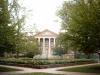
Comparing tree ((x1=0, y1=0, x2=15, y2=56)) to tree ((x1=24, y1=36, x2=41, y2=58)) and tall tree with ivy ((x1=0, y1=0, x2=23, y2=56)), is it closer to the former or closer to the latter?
tall tree with ivy ((x1=0, y1=0, x2=23, y2=56))

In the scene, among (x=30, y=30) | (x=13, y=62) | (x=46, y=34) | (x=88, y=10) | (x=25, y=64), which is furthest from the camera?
(x=46, y=34)

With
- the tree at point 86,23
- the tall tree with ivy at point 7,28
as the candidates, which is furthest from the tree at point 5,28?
the tree at point 86,23

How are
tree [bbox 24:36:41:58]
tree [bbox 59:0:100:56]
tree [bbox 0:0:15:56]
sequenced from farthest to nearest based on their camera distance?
tree [bbox 24:36:41:58], tree [bbox 0:0:15:56], tree [bbox 59:0:100:56]

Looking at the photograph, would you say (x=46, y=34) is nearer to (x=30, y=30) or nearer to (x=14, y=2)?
(x=30, y=30)

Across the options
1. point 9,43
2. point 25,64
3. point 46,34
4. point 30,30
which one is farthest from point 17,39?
point 46,34

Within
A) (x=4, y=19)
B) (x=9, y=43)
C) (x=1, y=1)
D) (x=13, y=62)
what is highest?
(x=1, y=1)

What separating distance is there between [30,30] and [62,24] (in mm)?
7257

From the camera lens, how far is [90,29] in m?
23.7

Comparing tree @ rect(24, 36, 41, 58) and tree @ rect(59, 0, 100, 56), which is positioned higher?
tree @ rect(59, 0, 100, 56)

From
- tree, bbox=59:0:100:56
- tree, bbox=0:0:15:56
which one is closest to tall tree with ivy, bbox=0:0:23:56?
tree, bbox=0:0:15:56

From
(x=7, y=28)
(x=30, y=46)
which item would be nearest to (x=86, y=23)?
(x=7, y=28)

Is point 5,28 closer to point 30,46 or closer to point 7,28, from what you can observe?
point 7,28

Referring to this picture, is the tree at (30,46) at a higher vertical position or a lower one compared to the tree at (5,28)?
lower

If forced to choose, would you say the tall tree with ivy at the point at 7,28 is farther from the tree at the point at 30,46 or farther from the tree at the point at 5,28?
the tree at the point at 30,46
